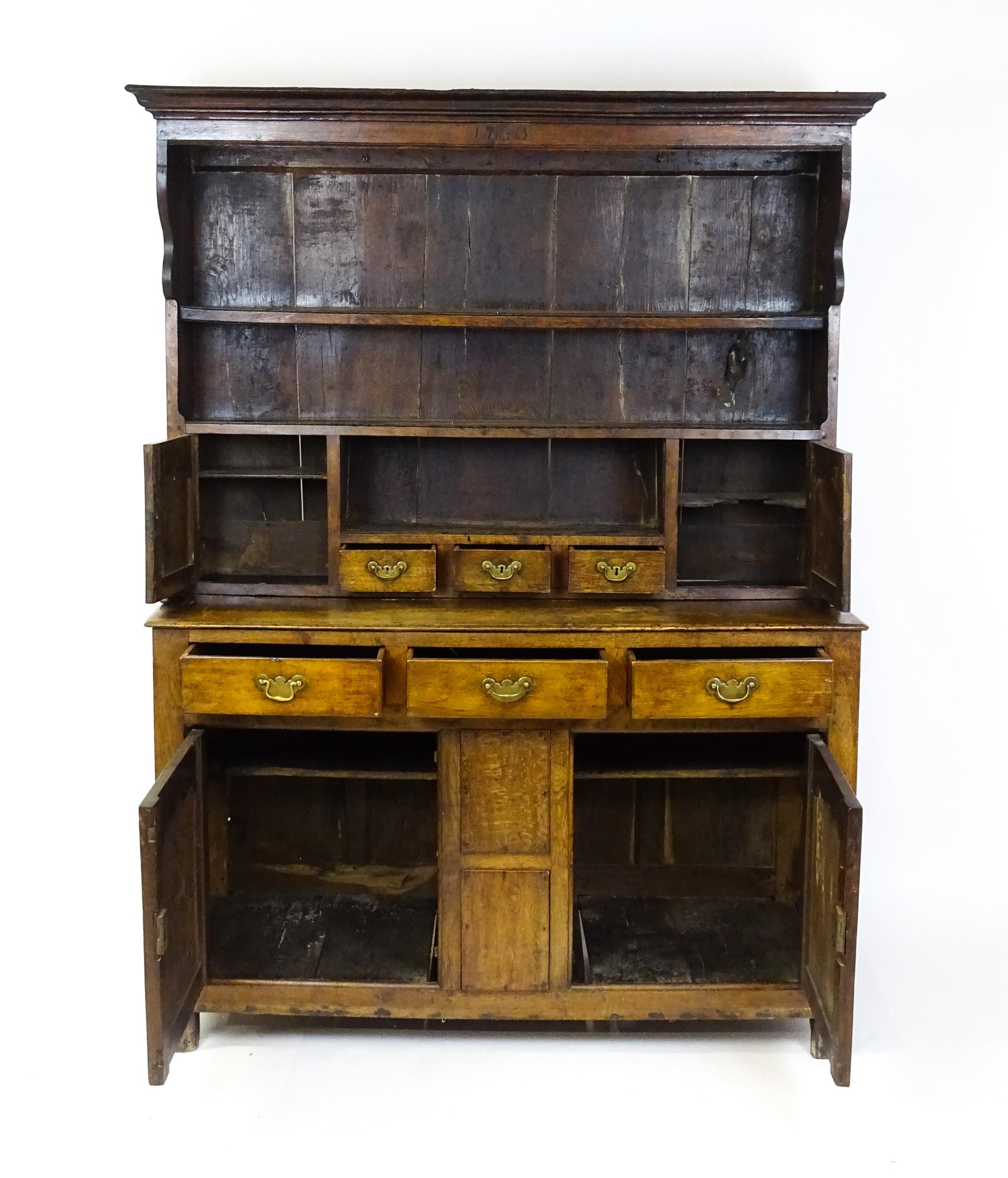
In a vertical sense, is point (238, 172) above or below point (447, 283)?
above

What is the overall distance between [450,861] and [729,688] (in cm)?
76

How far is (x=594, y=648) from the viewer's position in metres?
2.86

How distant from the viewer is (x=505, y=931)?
9.49 ft

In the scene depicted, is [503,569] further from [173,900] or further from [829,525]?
[173,900]

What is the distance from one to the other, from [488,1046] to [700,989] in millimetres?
529

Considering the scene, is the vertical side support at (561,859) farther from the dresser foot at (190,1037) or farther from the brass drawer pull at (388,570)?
the dresser foot at (190,1037)

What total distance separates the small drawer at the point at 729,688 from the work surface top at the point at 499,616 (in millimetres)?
90

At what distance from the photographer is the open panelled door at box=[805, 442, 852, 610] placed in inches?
112

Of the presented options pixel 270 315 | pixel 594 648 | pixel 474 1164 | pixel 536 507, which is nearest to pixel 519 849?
pixel 594 648

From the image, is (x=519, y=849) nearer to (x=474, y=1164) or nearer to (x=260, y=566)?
(x=474, y=1164)

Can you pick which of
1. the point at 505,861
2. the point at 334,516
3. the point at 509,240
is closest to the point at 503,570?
the point at 334,516

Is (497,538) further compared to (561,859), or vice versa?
(497,538)

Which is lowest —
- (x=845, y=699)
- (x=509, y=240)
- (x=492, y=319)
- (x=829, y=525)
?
(x=845, y=699)

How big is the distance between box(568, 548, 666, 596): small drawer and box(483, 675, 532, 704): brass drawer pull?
1.67 feet
